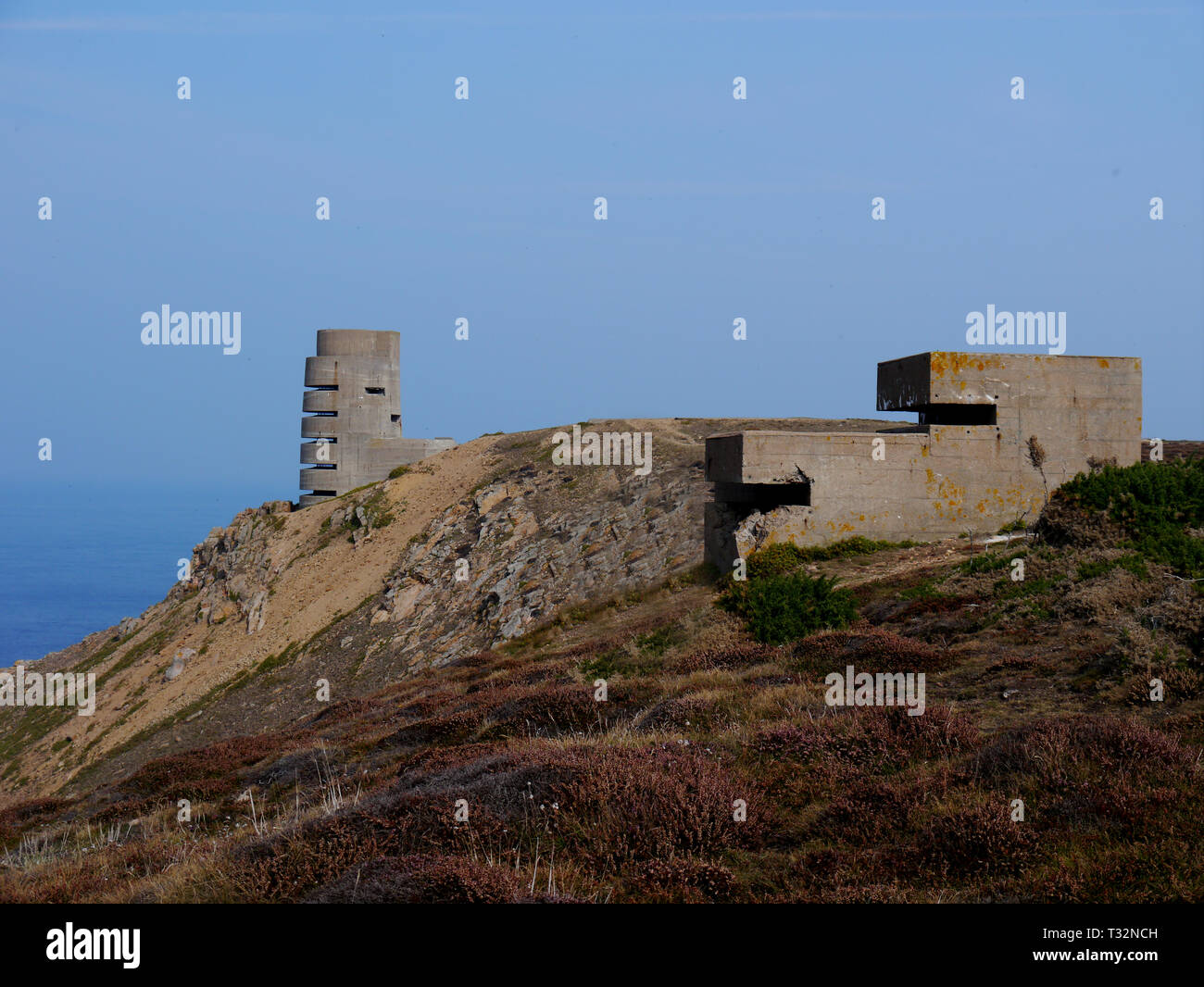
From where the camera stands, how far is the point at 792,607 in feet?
48.4

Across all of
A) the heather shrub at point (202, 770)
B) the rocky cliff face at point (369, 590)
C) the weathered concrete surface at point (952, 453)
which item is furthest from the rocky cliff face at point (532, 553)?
the heather shrub at point (202, 770)

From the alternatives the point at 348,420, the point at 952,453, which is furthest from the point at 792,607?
the point at 348,420

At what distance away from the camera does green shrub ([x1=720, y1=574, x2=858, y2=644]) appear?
14164mm

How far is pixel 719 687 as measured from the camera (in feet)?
35.0

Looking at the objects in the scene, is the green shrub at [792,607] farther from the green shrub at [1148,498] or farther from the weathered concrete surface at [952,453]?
the green shrub at [1148,498]

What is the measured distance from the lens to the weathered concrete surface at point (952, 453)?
63.1 ft

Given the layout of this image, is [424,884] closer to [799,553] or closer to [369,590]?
[799,553]

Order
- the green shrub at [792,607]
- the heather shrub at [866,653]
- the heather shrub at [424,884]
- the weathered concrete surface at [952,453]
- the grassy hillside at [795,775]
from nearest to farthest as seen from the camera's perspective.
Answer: the heather shrub at [424,884], the grassy hillside at [795,775], the heather shrub at [866,653], the green shrub at [792,607], the weathered concrete surface at [952,453]

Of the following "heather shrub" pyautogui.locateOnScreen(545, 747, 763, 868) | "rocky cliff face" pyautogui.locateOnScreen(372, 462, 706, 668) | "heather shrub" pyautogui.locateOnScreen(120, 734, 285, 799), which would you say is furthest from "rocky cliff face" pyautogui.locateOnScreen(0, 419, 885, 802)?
"heather shrub" pyautogui.locateOnScreen(545, 747, 763, 868)

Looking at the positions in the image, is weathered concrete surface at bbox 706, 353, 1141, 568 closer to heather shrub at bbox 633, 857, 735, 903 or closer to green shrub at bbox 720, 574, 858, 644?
green shrub at bbox 720, 574, 858, 644

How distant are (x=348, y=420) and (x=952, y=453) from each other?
35827mm

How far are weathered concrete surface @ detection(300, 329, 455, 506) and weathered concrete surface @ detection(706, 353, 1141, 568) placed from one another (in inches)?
1275

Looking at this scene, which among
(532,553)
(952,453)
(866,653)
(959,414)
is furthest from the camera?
(532,553)

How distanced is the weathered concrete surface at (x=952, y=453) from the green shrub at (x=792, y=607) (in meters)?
3.53
